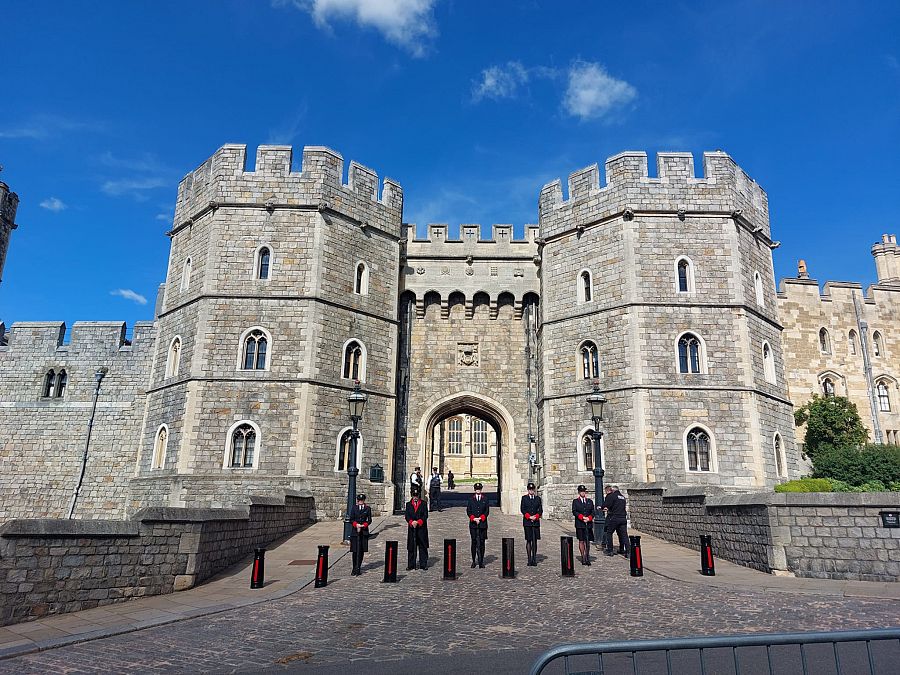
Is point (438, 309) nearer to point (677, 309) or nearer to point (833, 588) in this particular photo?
point (677, 309)

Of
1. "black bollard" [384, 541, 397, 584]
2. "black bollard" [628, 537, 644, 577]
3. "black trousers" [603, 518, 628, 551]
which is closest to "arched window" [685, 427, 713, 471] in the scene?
"black trousers" [603, 518, 628, 551]

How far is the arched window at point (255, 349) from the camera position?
19.6 metres

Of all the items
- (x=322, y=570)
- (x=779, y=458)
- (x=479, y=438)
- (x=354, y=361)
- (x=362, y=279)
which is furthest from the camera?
(x=479, y=438)

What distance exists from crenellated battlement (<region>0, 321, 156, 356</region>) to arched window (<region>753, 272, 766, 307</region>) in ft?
71.4

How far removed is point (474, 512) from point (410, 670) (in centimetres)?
608

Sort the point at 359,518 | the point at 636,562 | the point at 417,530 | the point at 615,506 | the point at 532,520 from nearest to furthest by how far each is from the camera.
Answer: the point at 636,562
the point at 359,518
the point at 417,530
the point at 532,520
the point at 615,506

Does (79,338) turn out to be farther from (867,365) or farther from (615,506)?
(867,365)

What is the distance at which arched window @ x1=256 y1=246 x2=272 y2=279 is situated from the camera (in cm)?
2049

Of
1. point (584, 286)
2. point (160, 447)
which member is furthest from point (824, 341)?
point (160, 447)

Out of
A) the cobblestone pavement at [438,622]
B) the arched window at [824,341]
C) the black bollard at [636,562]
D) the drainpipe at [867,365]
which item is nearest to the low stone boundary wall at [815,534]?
the cobblestone pavement at [438,622]

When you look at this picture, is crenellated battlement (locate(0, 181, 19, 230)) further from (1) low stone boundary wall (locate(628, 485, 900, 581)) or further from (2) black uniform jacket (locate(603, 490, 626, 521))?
(1) low stone boundary wall (locate(628, 485, 900, 581))

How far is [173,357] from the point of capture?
20594mm

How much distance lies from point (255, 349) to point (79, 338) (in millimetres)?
9846

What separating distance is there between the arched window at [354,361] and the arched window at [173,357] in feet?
17.2
